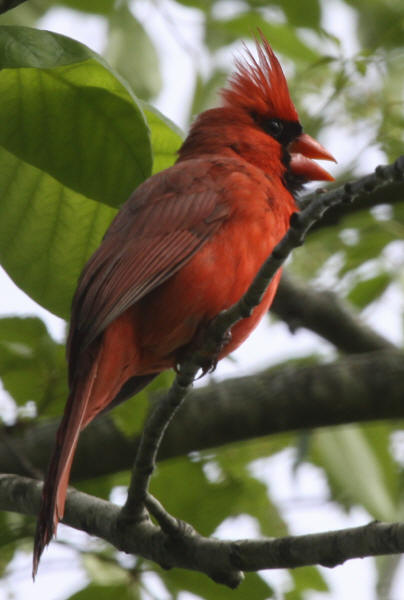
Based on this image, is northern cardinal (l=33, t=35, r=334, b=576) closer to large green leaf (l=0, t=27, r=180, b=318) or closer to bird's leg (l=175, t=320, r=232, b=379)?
bird's leg (l=175, t=320, r=232, b=379)

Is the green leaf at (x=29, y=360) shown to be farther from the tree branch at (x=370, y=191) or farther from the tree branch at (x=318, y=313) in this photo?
the tree branch at (x=318, y=313)

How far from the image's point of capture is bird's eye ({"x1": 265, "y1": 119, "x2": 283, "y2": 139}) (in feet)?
10.9

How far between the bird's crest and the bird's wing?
18.9 inches

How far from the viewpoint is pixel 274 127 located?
132 inches

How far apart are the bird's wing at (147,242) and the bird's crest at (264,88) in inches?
18.9

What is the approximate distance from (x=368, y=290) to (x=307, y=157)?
1.10 meters

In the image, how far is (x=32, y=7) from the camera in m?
4.35

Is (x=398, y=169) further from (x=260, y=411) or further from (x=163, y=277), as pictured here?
(x=260, y=411)

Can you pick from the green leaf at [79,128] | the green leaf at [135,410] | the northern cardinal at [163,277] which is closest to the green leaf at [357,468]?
the green leaf at [135,410]

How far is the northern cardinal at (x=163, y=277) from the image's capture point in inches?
98.3

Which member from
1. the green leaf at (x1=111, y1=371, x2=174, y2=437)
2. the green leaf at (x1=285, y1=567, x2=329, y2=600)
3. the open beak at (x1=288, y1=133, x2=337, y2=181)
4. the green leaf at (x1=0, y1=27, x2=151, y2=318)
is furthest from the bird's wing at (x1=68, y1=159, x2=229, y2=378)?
the green leaf at (x1=285, y1=567, x2=329, y2=600)

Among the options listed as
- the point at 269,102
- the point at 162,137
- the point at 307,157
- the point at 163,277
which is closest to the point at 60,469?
the point at 163,277

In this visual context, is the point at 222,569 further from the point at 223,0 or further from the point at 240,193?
the point at 223,0

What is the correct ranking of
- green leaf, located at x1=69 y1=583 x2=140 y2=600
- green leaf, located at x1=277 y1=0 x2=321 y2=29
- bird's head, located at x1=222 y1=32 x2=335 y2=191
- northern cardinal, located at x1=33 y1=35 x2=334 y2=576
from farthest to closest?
bird's head, located at x1=222 y1=32 x2=335 y2=191, green leaf, located at x1=277 y1=0 x2=321 y2=29, green leaf, located at x1=69 y1=583 x2=140 y2=600, northern cardinal, located at x1=33 y1=35 x2=334 y2=576
